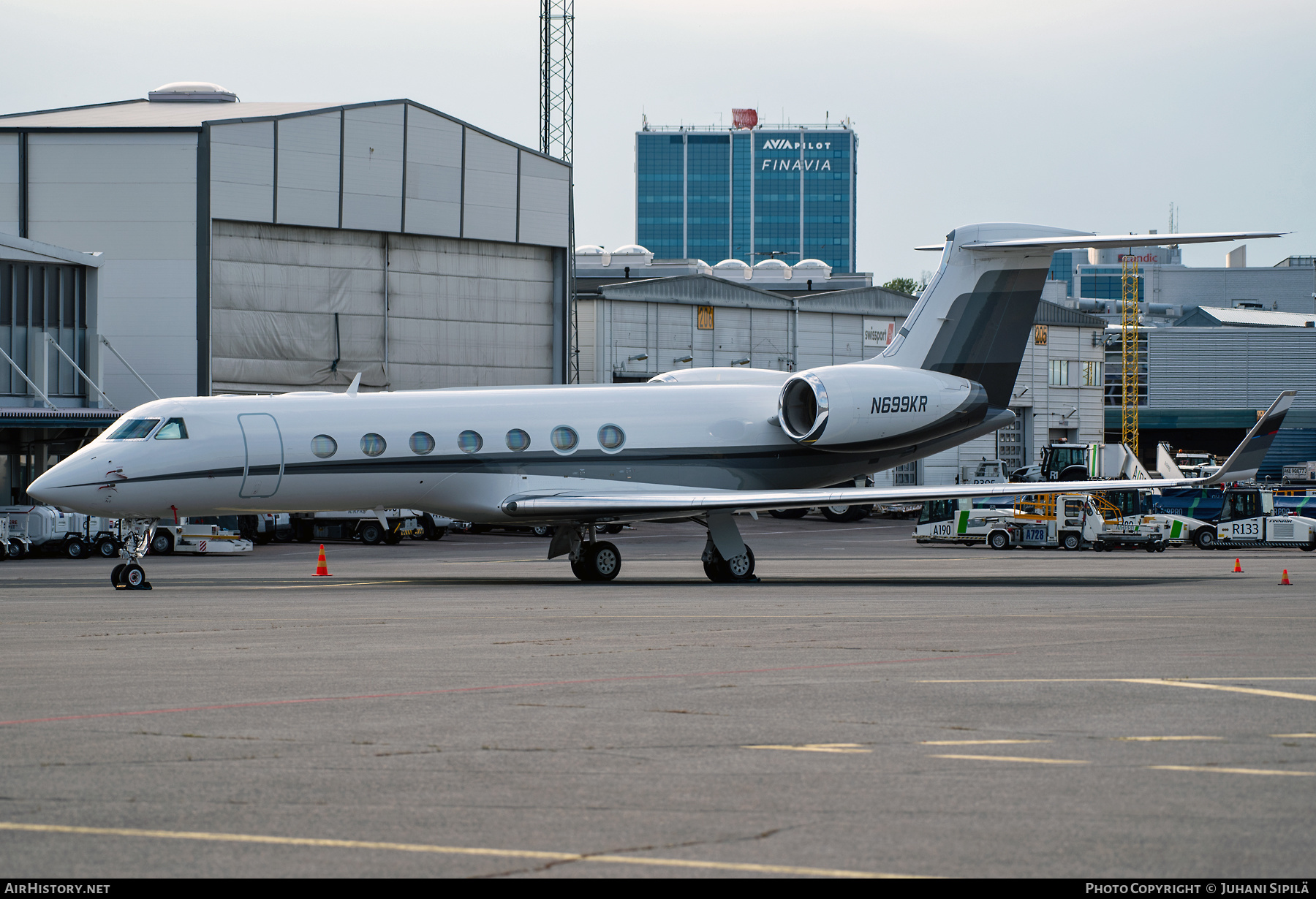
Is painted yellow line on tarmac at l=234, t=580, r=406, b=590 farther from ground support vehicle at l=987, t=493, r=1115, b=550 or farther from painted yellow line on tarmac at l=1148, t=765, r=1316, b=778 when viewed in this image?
ground support vehicle at l=987, t=493, r=1115, b=550

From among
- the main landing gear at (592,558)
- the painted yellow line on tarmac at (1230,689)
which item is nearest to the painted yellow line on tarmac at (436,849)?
the painted yellow line on tarmac at (1230,689)

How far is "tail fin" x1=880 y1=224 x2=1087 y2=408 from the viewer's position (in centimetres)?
2709

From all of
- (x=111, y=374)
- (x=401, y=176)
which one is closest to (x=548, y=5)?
(x=401, y=176)

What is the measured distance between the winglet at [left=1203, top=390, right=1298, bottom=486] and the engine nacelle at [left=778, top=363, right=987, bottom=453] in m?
4.95

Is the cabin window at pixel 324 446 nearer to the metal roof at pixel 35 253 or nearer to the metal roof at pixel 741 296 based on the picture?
the metal roof at pixel 35 253

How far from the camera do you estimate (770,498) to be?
2302 centimetres

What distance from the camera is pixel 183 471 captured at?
22.4m

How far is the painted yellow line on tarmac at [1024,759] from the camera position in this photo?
7.23 metres

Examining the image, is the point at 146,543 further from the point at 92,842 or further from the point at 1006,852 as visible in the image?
the point at 1006,852

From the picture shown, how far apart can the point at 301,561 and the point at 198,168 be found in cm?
1978

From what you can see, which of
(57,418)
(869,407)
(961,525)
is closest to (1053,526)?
(961,525)

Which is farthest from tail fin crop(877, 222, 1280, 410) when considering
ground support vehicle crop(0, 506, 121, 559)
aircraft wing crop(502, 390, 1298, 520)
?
ground support vehicle crop(0, 506, 121, 559)

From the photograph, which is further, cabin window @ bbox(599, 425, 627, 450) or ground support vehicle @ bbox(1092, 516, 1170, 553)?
ground support vehicle @ bbox(1092, 516, 1170, 553)

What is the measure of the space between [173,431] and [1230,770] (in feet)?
62.7
